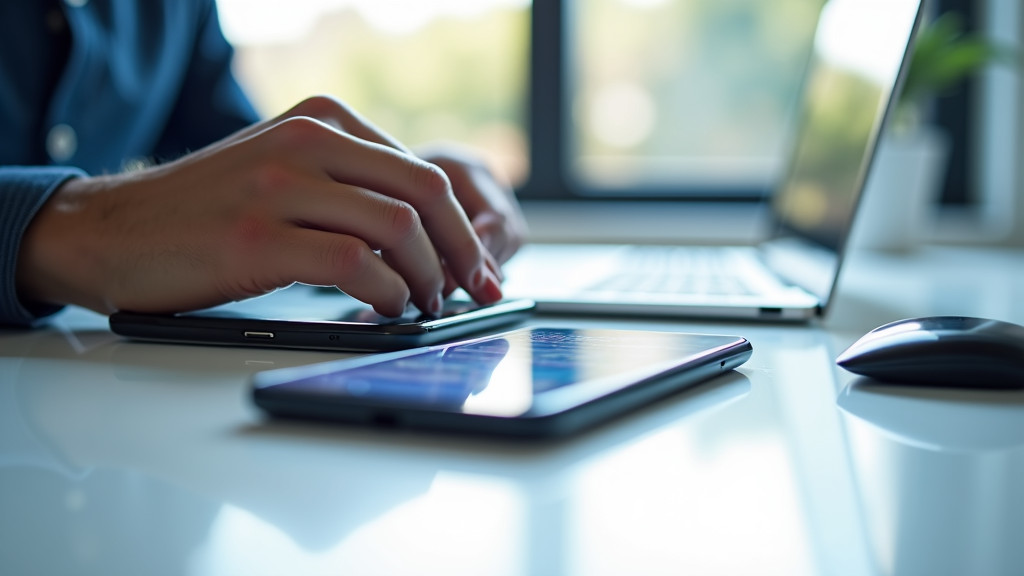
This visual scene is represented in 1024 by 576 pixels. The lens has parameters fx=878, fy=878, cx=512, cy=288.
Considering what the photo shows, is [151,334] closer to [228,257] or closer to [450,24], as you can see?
[228,257]

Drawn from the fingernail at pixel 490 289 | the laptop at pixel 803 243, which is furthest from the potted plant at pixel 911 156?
the fingernail at pixel 490 289

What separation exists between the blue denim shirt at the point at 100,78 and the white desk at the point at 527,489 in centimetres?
69

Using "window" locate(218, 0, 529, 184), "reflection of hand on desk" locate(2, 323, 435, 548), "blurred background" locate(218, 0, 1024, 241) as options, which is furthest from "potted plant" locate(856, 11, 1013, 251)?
"reflection of hand on desk" locate(2, 323, 435, 548)

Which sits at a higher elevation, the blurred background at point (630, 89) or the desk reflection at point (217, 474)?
the desk reflection at point (217, 474)

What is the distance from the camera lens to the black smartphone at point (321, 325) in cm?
51

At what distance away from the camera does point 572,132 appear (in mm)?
1980

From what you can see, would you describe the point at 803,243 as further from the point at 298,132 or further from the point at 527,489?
the point at 527,489

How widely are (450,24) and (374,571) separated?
2.04m

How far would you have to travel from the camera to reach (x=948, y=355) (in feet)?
1.39

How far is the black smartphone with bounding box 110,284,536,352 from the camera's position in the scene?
0.51m

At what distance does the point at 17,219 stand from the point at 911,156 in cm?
135

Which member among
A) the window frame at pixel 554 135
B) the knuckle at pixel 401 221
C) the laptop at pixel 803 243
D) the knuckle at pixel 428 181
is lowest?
the window frame at pixel 554 135

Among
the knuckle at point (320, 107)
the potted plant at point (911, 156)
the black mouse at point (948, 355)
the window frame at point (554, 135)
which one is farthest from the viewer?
the window frame at point (554, 135)

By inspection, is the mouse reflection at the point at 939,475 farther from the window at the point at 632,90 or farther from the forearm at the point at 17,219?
the window at the point at 632,90
